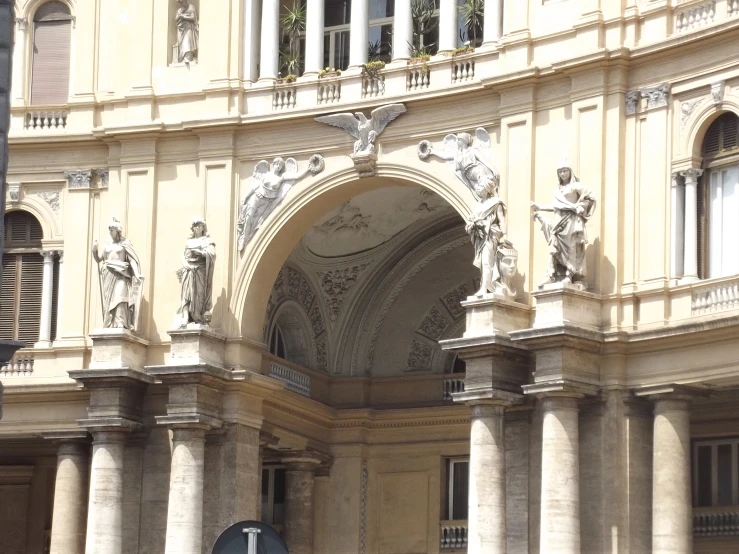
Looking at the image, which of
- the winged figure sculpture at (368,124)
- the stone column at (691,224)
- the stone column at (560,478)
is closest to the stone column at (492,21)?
the winged figure sculpture at (368,124)

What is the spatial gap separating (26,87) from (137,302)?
494 cm

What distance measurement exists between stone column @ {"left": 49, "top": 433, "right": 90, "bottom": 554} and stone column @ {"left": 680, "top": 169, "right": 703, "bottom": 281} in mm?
10859

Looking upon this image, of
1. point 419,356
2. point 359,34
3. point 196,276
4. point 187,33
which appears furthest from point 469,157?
point 419,356

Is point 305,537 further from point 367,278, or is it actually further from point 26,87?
point 26,87

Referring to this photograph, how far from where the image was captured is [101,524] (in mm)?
32406

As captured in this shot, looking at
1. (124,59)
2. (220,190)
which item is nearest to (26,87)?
(124,59)

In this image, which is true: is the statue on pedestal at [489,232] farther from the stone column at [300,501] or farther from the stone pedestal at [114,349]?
the stone column at [300,501]

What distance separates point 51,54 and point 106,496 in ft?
27.3

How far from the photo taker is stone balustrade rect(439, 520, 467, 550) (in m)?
35.8

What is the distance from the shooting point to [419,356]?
3753 centimetres

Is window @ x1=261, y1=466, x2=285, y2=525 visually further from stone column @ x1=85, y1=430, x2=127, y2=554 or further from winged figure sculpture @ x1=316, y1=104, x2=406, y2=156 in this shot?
winged figure sculpture @ x1=316, y1=104, x2=406, y2=156

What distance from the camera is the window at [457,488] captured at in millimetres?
36281

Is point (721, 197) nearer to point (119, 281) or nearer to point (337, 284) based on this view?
point (337, 284)

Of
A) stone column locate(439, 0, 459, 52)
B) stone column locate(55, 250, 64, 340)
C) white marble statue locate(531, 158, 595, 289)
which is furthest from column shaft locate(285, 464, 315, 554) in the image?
stone column locate(439, 0, 459, 52)
